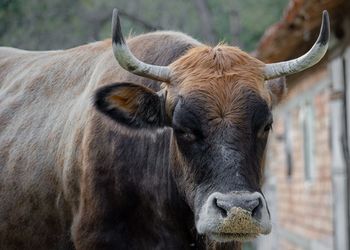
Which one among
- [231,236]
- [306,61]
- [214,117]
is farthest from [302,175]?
[231,236]

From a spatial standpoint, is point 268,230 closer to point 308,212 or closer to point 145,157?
point 145,157

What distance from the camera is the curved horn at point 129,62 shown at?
621 centimetres

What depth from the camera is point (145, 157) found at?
6781 millimetres

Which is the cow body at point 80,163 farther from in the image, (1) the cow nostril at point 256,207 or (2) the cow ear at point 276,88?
(1) the cow nostril at point 256,207

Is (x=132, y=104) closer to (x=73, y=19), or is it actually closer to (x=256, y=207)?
(x=256, y=207)

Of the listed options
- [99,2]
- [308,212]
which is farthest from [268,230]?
[99,2]

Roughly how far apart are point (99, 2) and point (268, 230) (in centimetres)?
1547

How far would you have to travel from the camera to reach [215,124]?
614 cm

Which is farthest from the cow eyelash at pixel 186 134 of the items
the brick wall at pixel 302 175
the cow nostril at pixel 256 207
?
the brick wall at pixel 302 175

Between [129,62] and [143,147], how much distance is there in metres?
0.64

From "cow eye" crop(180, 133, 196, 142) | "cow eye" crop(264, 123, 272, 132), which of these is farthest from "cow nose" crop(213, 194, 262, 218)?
"cow eye" crop(264, 123, 272, 132)

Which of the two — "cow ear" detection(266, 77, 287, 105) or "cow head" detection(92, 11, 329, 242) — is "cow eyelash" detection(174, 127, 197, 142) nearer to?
"cow head" detection(92, 11, 329, 242)

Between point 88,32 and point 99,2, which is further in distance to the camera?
point 99,2

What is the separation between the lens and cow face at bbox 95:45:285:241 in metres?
5.92
